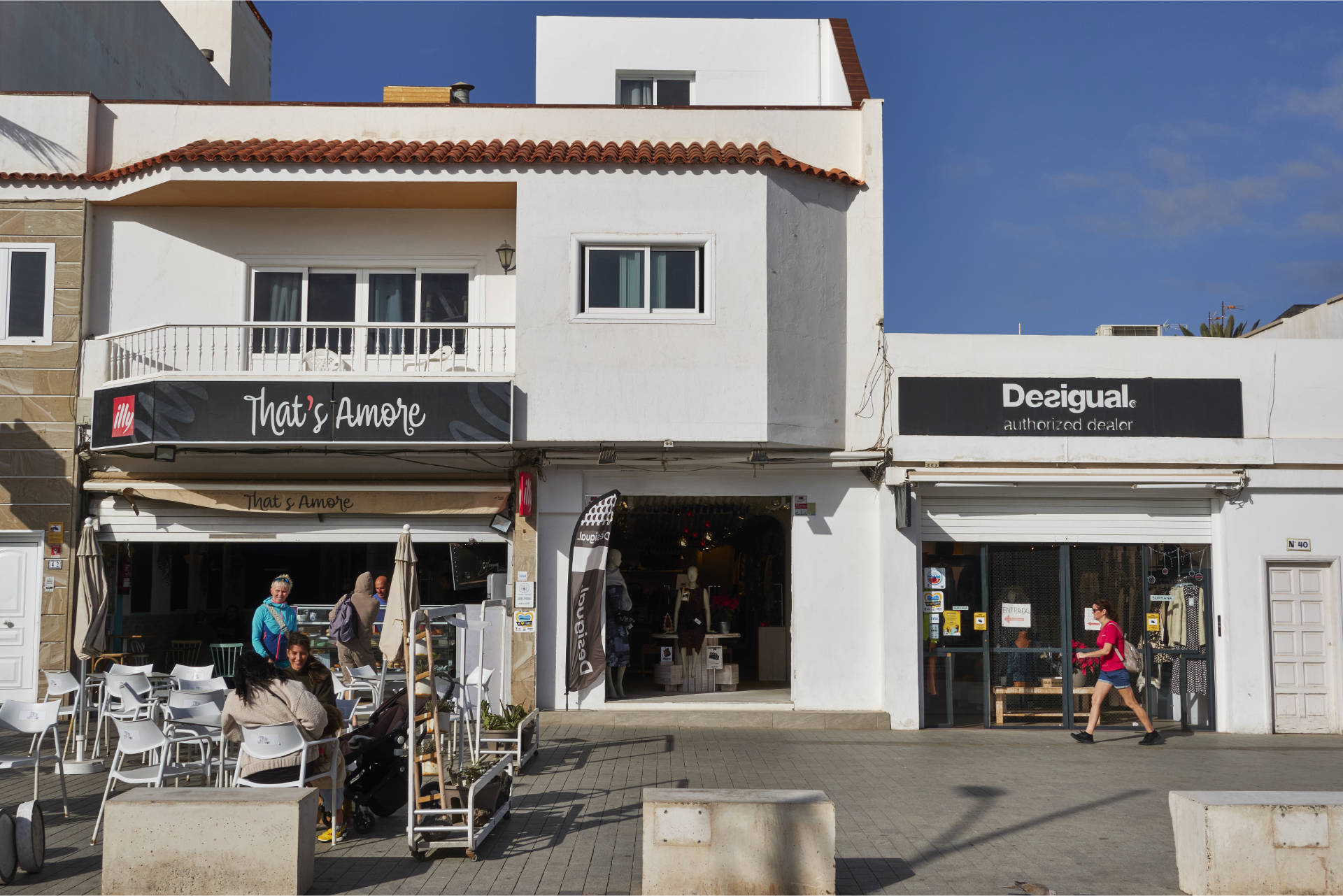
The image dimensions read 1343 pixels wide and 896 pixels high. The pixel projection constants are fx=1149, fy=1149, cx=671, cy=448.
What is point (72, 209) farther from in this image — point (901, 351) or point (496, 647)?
point (901, 351)

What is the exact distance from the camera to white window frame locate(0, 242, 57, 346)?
49.0 feet

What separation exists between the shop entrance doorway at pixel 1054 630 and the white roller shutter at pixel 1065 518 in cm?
15

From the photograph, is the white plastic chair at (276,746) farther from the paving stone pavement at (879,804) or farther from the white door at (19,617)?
the white door at (19,617)

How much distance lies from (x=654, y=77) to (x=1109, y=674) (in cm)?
1269

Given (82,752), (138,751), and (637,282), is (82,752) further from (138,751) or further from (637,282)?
(637,282)

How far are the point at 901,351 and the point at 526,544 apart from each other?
5412 mm

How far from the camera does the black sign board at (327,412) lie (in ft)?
45.2

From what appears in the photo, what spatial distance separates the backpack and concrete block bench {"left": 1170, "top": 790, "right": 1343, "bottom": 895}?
9.10 meters

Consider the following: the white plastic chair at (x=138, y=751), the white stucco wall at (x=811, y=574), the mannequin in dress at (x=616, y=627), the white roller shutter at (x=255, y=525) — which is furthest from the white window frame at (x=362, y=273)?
the white plastic chair at (x=138, y=751)

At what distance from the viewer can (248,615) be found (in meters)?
19.6

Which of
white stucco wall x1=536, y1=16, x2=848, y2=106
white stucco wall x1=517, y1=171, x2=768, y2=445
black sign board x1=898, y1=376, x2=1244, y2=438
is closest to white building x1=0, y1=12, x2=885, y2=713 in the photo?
white stucco wall x1=517, y1=171, x2=768, y2=445

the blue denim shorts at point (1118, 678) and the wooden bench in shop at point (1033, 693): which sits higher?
the blue denim shorts at point (1118, 678)

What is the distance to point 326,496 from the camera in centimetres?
1483

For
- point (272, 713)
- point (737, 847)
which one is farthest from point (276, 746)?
point (737, 847)
